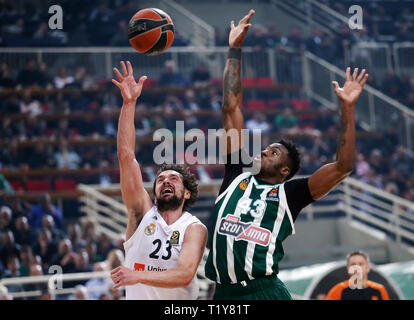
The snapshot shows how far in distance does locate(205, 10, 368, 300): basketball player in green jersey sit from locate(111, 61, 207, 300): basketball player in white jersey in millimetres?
174

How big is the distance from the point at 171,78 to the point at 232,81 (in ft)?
33.1

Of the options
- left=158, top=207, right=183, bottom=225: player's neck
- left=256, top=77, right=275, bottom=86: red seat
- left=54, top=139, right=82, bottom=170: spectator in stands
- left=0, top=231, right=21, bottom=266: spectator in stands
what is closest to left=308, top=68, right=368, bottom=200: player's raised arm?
left=158, top=207, right=183, bottom=225: player's neck

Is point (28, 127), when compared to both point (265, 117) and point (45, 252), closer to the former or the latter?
point (45, 252)

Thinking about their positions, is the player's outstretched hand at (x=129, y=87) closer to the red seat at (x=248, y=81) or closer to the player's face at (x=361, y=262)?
the player's face at (x=361, y=262)

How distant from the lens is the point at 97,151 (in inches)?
510

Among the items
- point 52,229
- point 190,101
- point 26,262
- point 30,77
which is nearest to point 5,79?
point 30,77

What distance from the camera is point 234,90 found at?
500 centimetres

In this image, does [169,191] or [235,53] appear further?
[235,53]

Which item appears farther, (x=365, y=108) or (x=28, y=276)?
(x=365, y=108)

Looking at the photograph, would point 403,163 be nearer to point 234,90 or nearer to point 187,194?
point 234,90

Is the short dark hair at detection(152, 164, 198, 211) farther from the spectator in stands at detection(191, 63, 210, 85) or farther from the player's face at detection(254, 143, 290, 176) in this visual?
the spectator in stands at detection(191, 63, 210, 85)

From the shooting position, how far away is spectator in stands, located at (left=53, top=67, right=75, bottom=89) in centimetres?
1397

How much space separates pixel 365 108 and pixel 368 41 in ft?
5.30
